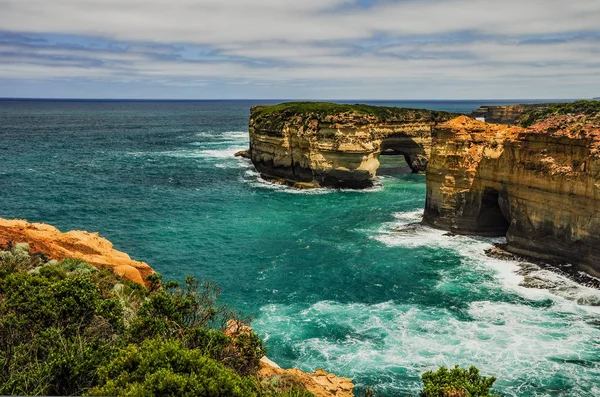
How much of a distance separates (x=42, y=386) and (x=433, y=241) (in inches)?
1578

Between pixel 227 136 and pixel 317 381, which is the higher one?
pixel 227 136

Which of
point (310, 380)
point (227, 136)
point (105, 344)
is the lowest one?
point (310, 380)

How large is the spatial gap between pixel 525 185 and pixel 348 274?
18155mm

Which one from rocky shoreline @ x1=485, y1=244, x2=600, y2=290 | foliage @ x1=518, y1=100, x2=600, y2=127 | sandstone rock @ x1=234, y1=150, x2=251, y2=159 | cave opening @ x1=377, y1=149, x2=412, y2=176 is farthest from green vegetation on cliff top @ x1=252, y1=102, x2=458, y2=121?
rocky shoreline @ x1=485, y1=244, x2=600, y2=290

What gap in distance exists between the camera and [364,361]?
2839 centimetres

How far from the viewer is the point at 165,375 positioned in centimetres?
1512

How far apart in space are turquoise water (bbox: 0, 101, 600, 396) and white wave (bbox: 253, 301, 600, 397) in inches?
4.3

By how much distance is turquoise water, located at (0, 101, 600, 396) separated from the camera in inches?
1127

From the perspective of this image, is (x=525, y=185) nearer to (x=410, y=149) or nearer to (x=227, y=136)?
(x=410, y=149)

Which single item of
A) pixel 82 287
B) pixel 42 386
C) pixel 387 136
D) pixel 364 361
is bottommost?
pixel 364 361

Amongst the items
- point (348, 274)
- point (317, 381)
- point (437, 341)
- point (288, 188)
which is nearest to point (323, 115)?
point (288, 188)

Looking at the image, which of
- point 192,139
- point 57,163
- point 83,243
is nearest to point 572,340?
point 83,243

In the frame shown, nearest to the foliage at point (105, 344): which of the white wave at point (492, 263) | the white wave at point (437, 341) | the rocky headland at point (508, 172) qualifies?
the white wave at point (437, 341)

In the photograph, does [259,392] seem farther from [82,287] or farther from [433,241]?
[433,241]
